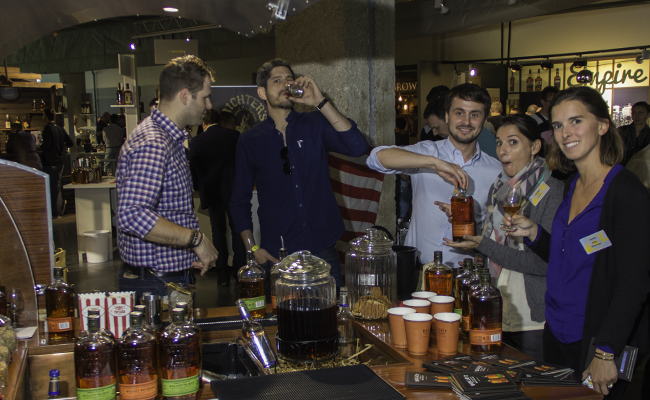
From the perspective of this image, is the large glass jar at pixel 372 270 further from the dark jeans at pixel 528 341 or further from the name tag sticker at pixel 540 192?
the name tag sticker at pixel 540 192

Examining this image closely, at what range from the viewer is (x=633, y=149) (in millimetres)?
6984

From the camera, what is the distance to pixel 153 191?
220cm

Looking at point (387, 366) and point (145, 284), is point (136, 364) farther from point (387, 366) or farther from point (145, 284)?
point (145, 284)

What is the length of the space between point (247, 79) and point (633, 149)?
31.9 ft

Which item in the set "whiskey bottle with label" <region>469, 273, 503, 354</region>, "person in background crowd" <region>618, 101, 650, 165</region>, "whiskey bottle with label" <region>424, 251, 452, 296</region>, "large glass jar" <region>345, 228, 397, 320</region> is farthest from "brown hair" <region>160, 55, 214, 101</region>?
"person in background crowd" <region>618, 101, 650, 165</region>

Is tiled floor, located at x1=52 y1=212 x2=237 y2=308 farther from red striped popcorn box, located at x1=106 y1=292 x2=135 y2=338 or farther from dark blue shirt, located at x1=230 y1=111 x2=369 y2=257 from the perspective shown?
red striped popcorn box, located at x1=106 y1=292 x2=135 y2=338

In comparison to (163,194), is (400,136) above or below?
above

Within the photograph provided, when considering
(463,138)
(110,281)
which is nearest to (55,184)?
(110,281)

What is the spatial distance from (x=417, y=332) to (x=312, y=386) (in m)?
0.45

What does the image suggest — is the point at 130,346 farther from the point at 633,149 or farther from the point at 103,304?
the point at 633,149

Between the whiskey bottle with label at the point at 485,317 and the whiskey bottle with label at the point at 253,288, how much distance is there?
0.82 metres

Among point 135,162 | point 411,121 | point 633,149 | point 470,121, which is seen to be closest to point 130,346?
point 135,162

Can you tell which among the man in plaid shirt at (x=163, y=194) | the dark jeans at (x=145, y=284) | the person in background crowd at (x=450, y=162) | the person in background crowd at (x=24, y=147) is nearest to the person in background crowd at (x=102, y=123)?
the person in background crowd at (x=24, y=147)

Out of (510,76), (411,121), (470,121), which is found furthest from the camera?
(411,121)
